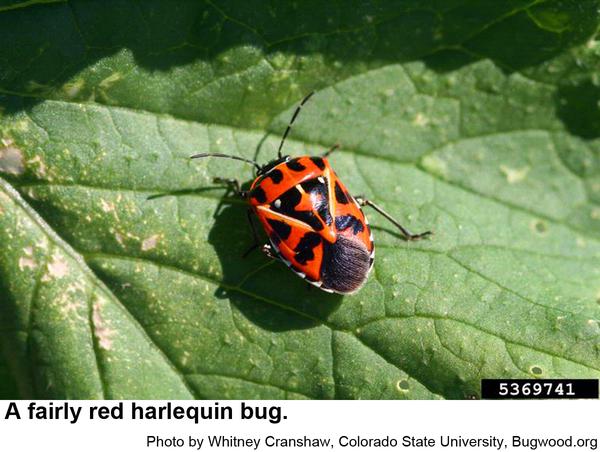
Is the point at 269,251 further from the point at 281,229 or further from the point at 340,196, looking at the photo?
the point at 340,196

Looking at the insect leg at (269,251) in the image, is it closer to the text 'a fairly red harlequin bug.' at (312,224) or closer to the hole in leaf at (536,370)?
the text 'a fairly red harlequin bug.' at (312,224)

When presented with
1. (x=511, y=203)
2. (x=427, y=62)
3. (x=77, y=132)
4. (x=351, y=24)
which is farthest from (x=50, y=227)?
(x=511, y=203)

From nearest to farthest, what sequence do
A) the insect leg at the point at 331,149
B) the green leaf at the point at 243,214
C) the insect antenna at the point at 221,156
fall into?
the green leaf at the point at 243,214 < the insect antenna at the point at 221,156 < the insect leg at the point at 331,149

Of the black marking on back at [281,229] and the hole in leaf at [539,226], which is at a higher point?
the black marking on back at [281,229]

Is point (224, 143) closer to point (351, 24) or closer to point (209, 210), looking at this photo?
point (209, 210)

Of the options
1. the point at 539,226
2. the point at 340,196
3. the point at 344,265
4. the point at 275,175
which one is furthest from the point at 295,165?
the point at 539,226

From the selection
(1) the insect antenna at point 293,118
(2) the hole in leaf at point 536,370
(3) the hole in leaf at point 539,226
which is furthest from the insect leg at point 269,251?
(3) the hole in leaf at point 539,226
